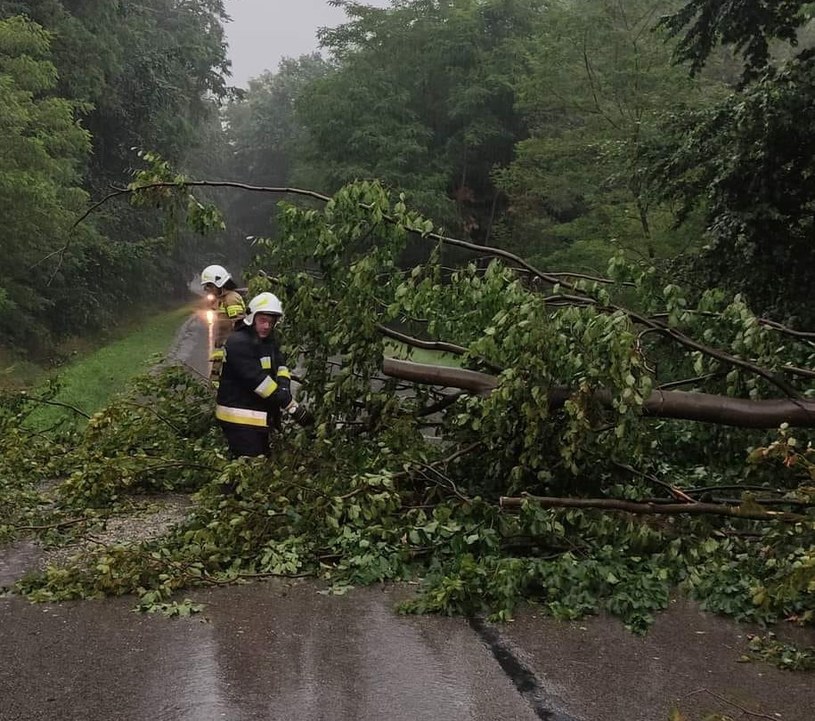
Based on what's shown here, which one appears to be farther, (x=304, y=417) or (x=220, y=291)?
(x=220, y=291)

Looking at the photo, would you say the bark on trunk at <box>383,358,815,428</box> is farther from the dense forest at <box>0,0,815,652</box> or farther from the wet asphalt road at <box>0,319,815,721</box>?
the wet asphalt road at <box>0,319,815,721</box>

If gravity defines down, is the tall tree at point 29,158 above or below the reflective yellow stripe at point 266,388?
above

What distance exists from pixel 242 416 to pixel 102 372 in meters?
13.0

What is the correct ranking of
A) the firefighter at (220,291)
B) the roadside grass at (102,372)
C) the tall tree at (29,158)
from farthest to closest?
the tall tree at (29,158)
the roadside grass at (102,372)
the firefighter at (220,291)

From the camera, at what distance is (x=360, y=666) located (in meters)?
3.35

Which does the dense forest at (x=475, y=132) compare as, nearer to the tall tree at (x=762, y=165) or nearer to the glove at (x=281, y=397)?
the tall tree at (x=762, y=165)

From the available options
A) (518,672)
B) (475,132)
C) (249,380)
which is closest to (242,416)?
(249,380)

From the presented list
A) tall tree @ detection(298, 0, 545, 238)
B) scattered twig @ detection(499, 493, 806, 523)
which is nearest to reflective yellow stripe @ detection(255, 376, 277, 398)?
scattered twig @ detection(499, 493, 806, 523)

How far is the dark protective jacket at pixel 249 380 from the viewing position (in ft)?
17.9

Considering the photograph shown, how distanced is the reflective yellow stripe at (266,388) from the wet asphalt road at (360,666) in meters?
1.58

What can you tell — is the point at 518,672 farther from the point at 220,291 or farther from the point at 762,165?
the point at 762,165

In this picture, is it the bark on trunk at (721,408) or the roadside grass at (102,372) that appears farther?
the roadside grass at (102,372)

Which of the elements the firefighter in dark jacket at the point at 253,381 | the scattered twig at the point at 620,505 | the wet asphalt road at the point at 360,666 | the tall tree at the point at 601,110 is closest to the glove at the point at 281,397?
the firefighter in dark jacket at the point at 253,381

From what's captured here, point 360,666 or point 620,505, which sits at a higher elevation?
point 620,505
